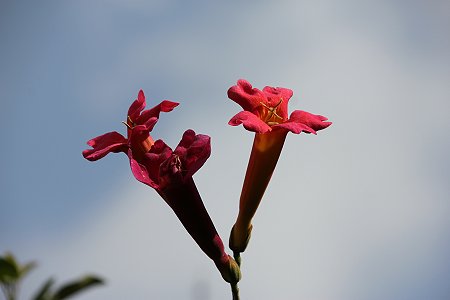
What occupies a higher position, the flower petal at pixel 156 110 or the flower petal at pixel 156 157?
the flower petal at pixel 156 110

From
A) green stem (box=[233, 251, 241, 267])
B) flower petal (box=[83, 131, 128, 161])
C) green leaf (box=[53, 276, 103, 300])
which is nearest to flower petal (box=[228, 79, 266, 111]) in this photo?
flower petal (box=[83, 131, 128, 161])

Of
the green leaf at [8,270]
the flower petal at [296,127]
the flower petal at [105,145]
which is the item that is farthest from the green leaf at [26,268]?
the flower petal at [296,127]

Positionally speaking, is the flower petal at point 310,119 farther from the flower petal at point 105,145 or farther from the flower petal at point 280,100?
the flower petal at point 105,145

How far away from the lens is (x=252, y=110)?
4312 millimetres

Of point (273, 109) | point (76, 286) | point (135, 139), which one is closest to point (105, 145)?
point (135, 139)

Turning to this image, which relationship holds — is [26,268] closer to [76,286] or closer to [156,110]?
[76,286]

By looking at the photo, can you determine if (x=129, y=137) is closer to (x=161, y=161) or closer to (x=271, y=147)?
(x=161, y=161)

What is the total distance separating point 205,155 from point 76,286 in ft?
4.53

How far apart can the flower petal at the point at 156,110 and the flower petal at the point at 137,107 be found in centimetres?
4

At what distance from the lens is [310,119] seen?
13.5 feet

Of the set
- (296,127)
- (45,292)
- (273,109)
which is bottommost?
(45,292)

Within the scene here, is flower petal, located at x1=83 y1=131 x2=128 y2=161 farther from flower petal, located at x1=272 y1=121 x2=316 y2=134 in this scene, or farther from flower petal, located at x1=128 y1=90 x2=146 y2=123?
flower petal, located at x1=272 y1=121 x2=316 y2=134

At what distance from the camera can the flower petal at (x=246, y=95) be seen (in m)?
4.29

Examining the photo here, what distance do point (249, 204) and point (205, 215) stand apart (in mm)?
408
